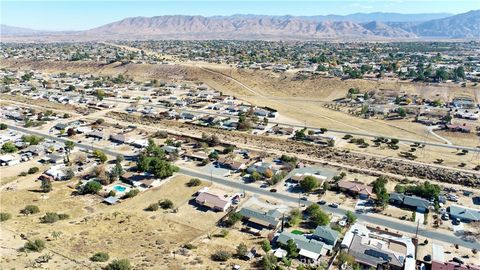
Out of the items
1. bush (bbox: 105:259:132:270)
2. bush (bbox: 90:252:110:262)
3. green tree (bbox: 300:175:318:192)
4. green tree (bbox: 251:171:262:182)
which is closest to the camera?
bush (bbox: 105:259:132:270)

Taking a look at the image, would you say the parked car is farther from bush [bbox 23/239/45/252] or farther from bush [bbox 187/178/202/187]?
bush [bbox 23/239/45/252]

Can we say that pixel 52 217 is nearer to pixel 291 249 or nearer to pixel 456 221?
pixel 291 249

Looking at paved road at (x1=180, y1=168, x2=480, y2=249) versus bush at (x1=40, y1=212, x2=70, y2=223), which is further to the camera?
bush at (x1=40, y1=212, x2=70, y2=223)

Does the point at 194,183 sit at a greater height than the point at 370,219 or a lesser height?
greater

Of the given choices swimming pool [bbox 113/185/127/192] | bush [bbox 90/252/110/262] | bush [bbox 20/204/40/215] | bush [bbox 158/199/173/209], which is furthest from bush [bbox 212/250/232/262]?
bush [bbox 20/204/40/215]

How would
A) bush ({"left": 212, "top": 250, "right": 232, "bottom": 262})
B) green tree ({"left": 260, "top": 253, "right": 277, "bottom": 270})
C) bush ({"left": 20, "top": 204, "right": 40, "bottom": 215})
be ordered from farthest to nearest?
bush ({"left": 20, "top": 204, "right": 40, "bottom": 215})
bush ({"left": 212, "top": 250, "right": 232, "bottom": 262})
green tree ({"left": 260, "top": 253, "right": 277, "bottom": 270})

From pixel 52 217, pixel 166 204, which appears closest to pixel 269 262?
pixel 166 204

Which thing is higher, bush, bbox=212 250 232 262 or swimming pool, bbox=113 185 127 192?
swimming pool, bbox=113 185 127 192

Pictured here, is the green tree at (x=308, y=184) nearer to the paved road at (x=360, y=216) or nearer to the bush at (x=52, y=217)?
the paved road at (x=360, y=216)

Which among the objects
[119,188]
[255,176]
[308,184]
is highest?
[308,184]
